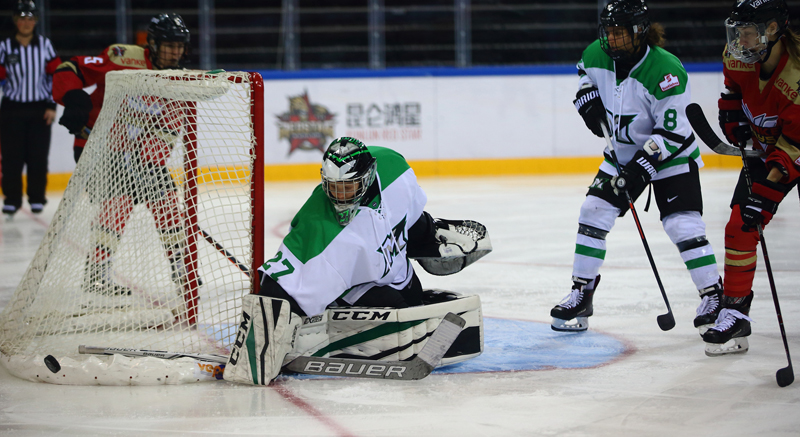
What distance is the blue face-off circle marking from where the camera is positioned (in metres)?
2.52

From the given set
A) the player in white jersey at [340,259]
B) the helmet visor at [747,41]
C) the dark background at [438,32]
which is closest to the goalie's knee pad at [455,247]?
Result: the player in white jersey at [340,259]

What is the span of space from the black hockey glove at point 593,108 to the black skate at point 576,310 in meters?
0.56

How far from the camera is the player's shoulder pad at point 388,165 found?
8.50 ft

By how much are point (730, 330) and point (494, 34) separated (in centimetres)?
764

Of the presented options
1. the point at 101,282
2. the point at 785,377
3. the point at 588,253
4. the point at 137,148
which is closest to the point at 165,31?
the point at 137,148

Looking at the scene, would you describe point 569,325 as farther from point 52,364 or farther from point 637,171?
point 52,364

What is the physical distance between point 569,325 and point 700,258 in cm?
51

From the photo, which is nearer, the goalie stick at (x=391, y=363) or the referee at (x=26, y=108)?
the goalie stick at (x=391, y=363)

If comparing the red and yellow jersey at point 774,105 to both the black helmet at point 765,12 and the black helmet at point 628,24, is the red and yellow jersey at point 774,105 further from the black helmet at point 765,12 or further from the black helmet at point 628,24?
the black helmet at point 628,24

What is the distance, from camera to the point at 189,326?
2645 millimetres

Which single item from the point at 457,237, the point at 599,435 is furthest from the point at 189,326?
the point at 599,435

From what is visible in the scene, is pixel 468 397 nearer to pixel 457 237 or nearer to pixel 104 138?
pixel 457 237

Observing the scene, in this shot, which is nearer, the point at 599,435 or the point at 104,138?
the point at 599,435

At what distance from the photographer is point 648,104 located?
9.71ft
